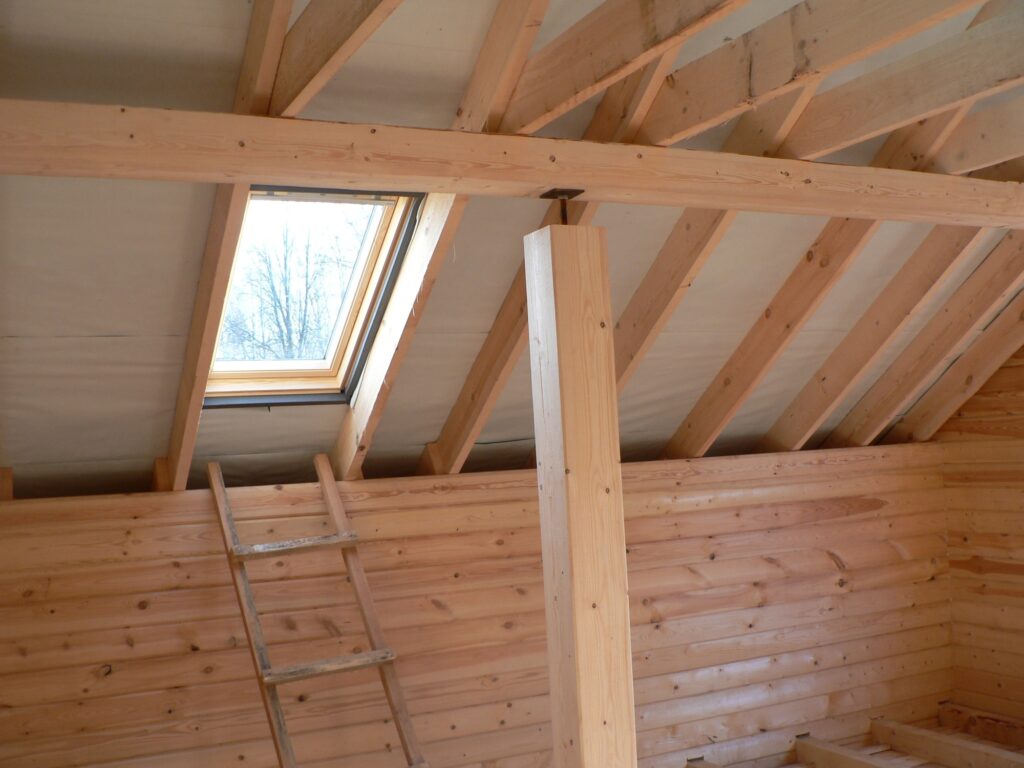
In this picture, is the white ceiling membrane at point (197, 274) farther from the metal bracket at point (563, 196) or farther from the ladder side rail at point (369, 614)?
the metal bracket at point (563, 196)

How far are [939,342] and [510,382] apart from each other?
73.2 inches

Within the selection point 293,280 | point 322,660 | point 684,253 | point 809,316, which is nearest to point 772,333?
point 809,316

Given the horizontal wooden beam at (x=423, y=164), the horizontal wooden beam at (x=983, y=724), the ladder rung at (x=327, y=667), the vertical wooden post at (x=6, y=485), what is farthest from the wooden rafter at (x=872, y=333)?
the vertical wooden post at (x=6, y=485)

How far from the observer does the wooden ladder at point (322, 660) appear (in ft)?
9.84

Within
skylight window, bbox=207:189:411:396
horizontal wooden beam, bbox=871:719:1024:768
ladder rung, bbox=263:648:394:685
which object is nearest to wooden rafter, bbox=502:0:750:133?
skylight window, bbox=207:189:411:396

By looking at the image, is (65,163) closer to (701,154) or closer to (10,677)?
(701,154)

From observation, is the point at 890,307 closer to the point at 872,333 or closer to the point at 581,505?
the point at 872,333

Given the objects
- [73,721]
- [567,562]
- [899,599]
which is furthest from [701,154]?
[899,599]

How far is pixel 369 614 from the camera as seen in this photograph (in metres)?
3.37

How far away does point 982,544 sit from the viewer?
4805mm

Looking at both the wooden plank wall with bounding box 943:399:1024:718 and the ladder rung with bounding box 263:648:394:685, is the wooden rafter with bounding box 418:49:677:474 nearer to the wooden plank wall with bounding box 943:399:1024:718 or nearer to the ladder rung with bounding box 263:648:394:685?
the ladder rung with bounding box 263:648:394:685

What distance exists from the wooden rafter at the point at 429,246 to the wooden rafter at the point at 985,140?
58.3 inches

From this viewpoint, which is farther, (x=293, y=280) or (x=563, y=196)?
(x=293, y=280)

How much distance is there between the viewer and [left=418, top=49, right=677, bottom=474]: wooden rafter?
2.61m
